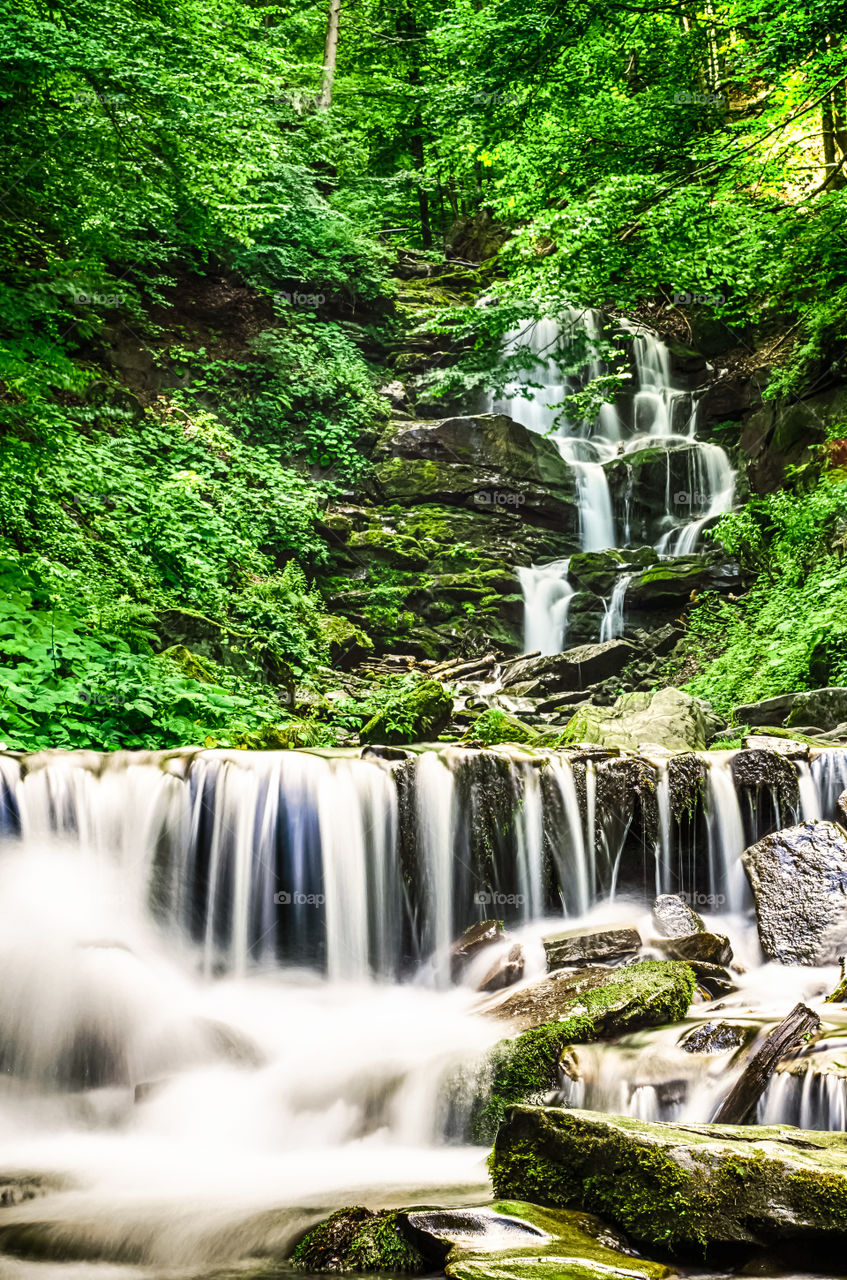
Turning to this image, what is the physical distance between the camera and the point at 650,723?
8156 millimetres

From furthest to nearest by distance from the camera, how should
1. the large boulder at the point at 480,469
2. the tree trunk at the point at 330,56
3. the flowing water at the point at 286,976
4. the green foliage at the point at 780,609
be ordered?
the tree trunk at the point at 330,56 → the large boulder at the point at 480,469 → the green foliage at the point at 780,609 → the flowing water at the point at 286,976

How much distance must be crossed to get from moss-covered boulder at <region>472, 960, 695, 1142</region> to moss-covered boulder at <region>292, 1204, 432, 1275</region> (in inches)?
43.2

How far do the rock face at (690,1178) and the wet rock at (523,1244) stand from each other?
0.34 ft

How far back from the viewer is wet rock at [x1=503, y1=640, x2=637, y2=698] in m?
11.4

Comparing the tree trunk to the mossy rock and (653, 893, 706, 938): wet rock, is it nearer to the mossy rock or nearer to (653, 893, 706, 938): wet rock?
the mossy rock

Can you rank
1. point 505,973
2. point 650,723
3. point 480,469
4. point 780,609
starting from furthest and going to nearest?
point 480,469 → point 780,609 → point 650,723 → point 505,973

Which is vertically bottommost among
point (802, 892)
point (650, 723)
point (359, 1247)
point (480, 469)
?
point (359, 1247)

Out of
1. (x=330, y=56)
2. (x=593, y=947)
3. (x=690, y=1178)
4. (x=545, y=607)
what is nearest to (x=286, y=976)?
(x=593, y=947)

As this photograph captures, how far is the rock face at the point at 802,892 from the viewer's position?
204 inches

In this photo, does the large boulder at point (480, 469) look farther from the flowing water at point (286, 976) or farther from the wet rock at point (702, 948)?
the wet rock at point (702, 948)

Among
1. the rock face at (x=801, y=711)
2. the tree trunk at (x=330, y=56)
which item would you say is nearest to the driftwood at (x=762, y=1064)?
the rock face at (x=801, y=711)

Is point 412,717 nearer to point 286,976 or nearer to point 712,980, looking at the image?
point 286,976

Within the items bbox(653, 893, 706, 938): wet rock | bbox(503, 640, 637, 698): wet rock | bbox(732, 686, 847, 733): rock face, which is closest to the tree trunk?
bbox(503, 640, 637, 698): wet rock

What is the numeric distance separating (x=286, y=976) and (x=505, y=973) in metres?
1.45
